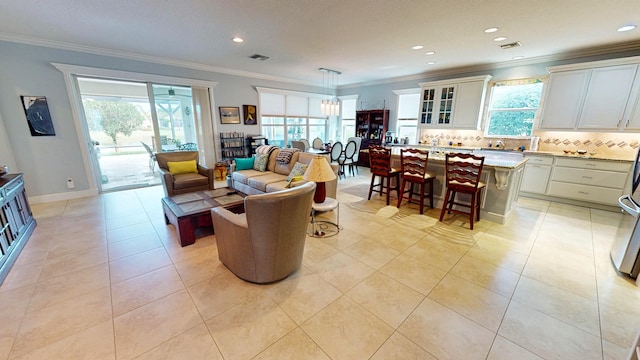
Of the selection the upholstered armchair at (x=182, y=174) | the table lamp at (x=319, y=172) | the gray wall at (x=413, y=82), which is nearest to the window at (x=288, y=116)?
the gray wall at (x=413, y=82)

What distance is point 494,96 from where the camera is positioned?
213 inches

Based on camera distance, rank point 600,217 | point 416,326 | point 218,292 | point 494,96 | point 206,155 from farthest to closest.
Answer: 1. point 206,155
2. point 494,96
3. point 600,217
4. point 218,292
5. point 416,326

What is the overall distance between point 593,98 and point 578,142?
2.86 feet

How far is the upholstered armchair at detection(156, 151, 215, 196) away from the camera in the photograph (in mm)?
4055

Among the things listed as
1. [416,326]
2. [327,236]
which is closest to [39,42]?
[327,236]

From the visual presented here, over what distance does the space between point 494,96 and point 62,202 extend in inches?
358

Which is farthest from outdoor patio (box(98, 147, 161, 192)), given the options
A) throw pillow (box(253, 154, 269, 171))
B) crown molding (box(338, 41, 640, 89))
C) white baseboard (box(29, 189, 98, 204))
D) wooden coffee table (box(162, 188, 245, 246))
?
crown molding (box(338, 41, 640, 89))

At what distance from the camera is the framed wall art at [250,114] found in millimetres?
6559

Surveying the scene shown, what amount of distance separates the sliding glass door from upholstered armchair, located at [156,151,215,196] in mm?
1229

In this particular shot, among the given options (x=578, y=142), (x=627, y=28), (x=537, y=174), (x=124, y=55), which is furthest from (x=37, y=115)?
(x=578, y=142)

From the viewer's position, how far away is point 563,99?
4410 mm

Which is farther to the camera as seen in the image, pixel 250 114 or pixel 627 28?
pixel 250 114

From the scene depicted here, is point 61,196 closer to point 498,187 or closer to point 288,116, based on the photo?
point 288,116

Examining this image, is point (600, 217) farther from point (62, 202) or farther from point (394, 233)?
point (62, 202)
